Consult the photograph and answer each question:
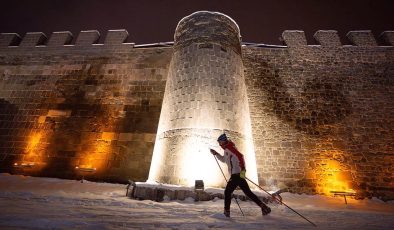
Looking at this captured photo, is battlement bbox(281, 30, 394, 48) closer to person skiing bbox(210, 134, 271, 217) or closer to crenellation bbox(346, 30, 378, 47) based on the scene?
crenellation bbox(346, 30, 378, 47)

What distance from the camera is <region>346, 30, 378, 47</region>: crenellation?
435 inches

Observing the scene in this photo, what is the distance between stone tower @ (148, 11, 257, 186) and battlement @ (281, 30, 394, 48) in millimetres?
4177

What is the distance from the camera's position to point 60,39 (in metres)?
12.0

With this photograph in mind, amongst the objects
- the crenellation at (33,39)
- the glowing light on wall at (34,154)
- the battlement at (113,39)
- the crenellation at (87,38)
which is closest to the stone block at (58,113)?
the glowing light on wall at (34,154)

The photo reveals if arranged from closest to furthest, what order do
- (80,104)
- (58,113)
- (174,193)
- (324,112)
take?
(174,193) < (324,112) < (58,113) < (80,104)

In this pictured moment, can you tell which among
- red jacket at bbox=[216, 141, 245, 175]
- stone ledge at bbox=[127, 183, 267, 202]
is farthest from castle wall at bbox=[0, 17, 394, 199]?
red jacket at bbox=[216, 141, 245, 175]

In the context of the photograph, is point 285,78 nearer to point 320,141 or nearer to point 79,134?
point 320,141

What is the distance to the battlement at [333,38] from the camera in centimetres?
1109

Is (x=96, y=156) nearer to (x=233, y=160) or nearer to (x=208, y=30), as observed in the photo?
(x=208, y=30)

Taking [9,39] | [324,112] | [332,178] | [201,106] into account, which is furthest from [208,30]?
[9,39]

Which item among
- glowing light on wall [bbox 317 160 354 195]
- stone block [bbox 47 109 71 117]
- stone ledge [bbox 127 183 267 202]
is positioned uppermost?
stone block [bbox 47 109 71 117]

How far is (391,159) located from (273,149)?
4270 millimetres

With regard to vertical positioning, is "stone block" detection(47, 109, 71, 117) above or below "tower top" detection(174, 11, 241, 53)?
below

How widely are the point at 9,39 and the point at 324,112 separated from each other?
1553cm
